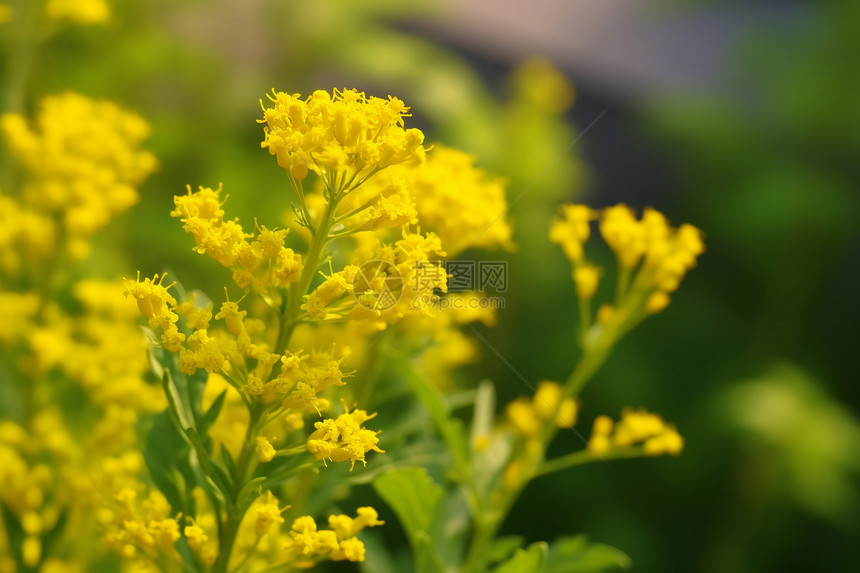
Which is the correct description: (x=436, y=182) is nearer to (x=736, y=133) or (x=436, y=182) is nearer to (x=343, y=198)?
(x=343, y=198)

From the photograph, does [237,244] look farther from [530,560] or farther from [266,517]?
[530,560]

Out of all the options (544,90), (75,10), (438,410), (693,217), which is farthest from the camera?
(693,217)

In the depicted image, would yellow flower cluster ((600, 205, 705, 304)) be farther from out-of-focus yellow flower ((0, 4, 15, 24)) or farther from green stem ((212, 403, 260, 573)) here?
out-of-focus yellow flower ((0, 4, 15, 24))

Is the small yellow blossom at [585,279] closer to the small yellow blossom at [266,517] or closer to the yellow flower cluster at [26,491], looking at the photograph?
the small yellow blossom at [266,517]

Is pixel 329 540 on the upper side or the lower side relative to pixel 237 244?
lower

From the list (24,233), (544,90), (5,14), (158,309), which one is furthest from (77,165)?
(544,90)

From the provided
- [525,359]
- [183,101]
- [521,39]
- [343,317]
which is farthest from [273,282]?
[521,39]

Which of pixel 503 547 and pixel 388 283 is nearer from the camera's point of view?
pixel 388 283

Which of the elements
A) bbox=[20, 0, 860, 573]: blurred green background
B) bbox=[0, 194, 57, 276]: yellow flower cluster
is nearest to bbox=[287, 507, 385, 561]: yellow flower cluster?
bbox=[0, 194, 57, 276]: yellow flower cluster

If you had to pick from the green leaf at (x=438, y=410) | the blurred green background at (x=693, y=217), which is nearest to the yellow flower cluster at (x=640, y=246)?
the green leaf at (x=438, y=410)
